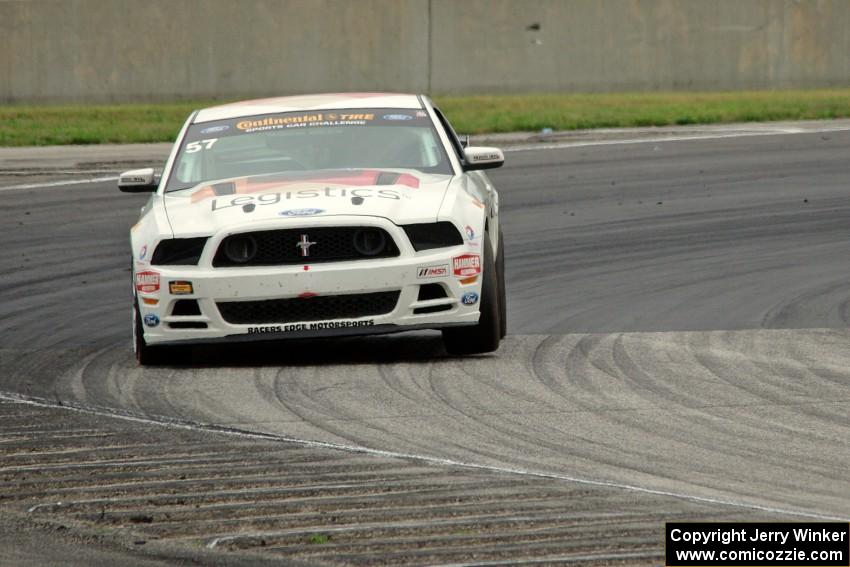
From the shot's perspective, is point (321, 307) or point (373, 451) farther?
point (321, 307)

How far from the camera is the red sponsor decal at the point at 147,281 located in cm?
880

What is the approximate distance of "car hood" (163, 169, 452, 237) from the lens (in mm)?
8750

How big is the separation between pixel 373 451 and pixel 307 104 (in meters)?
4.15

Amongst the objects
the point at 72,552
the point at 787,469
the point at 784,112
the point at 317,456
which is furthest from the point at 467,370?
the point at 784,112

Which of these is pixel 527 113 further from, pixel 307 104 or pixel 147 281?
pixel 147 281

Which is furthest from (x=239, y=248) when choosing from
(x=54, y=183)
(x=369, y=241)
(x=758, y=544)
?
(x=54, y=183)

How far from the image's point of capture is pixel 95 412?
779cm

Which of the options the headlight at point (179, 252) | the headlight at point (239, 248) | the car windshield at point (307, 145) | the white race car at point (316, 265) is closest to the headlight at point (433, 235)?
the white race car at point (316, 265)

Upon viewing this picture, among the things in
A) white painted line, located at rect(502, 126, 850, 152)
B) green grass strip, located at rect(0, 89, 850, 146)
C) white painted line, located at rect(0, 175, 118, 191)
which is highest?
white painted line, located at rect(0, 175, 118, 191)

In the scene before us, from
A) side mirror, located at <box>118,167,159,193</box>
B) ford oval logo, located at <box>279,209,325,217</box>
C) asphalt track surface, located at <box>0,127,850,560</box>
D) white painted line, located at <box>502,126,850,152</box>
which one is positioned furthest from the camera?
white painted line, located at <box>502,126,850,152</box>

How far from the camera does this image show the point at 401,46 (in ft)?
110

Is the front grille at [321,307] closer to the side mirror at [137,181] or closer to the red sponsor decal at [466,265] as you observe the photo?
the red sponsor decal at [466,265]

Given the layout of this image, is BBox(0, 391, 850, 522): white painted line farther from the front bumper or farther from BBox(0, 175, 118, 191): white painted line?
BBox(0, 175, 118, 191): white painted line

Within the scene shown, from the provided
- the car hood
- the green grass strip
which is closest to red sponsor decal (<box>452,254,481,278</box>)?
the car hood
